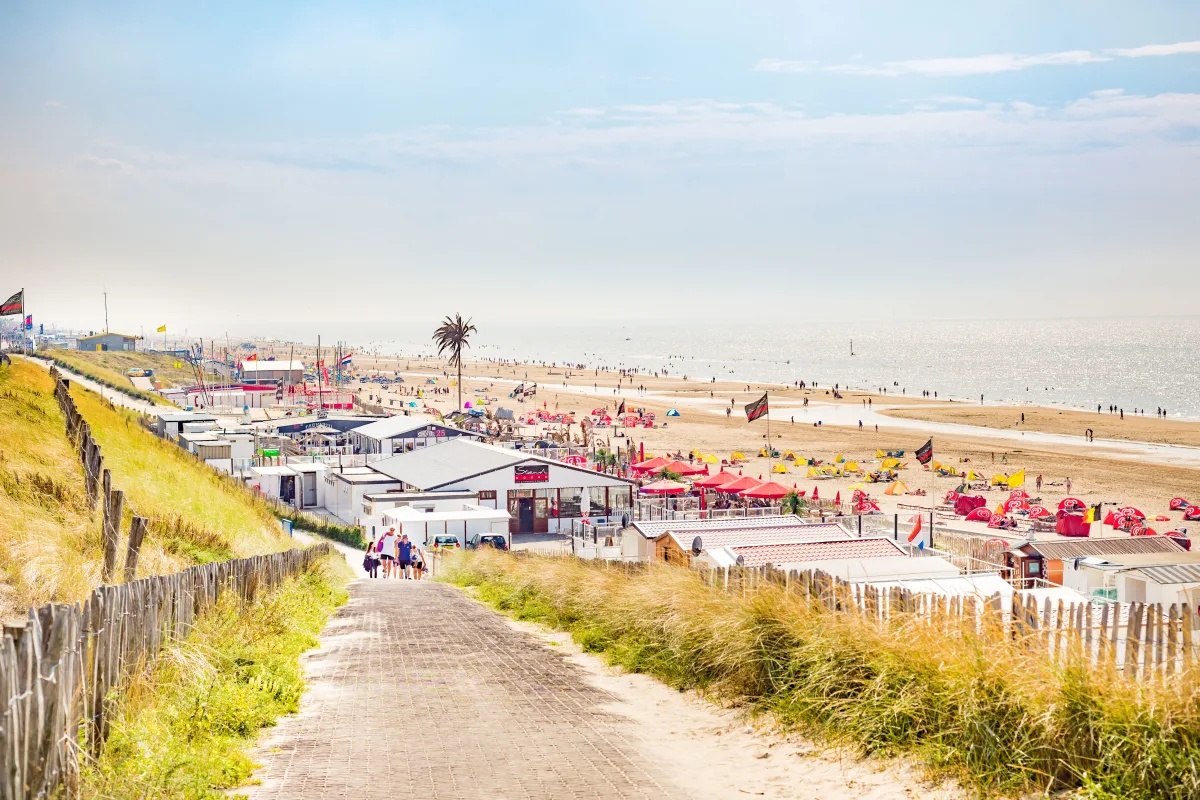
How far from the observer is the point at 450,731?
25.3 ft

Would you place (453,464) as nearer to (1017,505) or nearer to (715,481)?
(715,481)

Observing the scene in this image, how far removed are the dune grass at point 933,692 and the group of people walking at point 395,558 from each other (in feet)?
58.5

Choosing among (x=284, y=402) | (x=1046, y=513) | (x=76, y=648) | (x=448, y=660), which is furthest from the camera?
(x=284, y=402)

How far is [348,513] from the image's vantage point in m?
38.3

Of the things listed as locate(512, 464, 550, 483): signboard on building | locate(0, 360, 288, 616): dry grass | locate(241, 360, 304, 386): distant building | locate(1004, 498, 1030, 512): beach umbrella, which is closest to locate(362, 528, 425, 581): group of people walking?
locate(0, 360, 288, 616): dry grass

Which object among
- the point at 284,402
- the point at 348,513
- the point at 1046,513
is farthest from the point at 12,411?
the point at 284,402

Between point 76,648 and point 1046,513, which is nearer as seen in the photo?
point 76,648

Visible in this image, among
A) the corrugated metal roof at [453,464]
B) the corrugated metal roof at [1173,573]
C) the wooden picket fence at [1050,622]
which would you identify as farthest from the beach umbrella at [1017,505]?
the wooden picket fence at [1050,622]

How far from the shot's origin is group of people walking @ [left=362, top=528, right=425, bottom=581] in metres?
28.1

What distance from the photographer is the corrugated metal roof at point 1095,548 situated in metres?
23.0

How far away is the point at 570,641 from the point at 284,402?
74148mm

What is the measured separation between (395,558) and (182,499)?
9.04 m

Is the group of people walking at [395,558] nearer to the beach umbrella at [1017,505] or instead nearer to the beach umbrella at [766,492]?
the beach umbrella at [766,492]

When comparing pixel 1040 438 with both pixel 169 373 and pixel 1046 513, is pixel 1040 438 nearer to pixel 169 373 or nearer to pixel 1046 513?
pixel 1046 513
